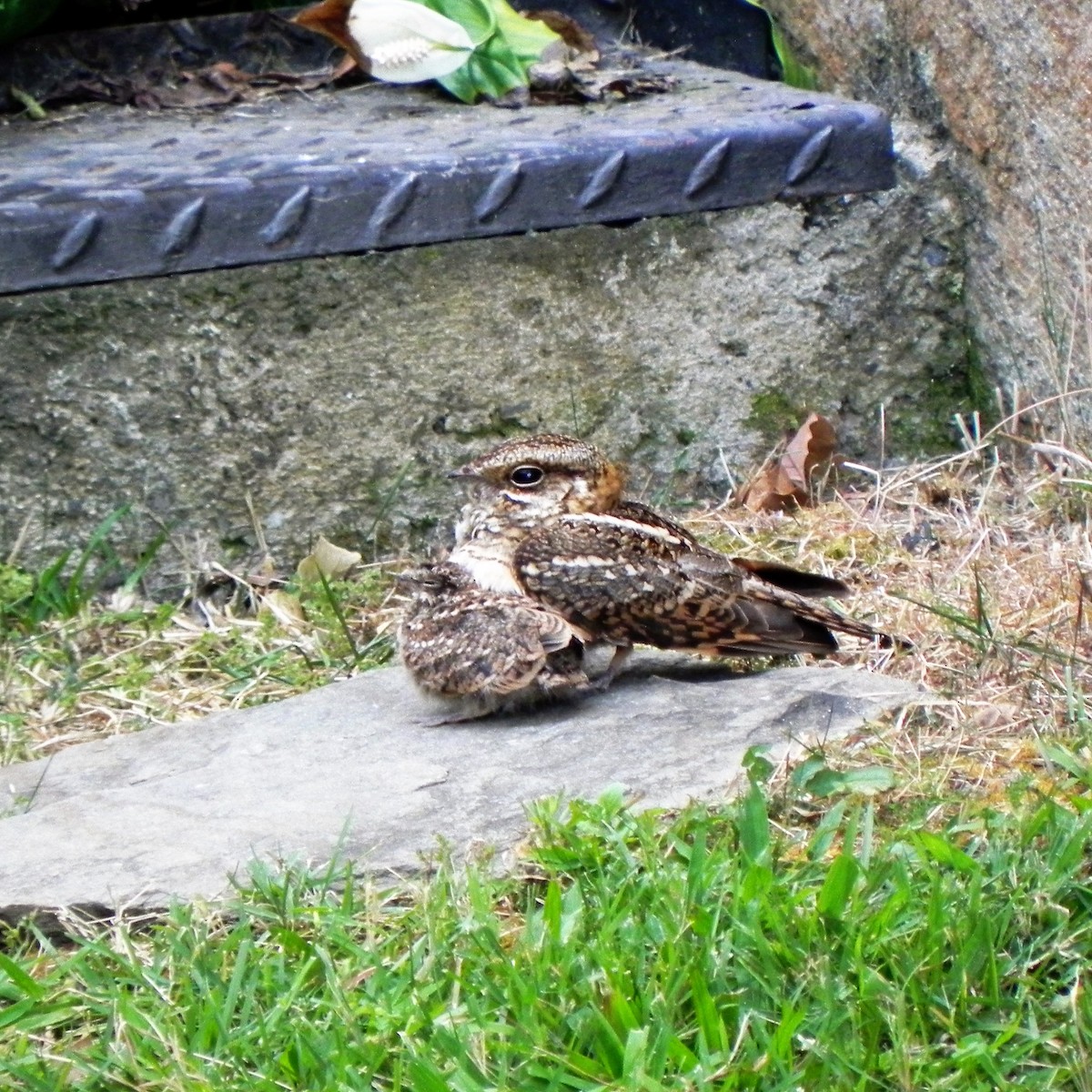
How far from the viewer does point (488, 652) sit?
373 cm

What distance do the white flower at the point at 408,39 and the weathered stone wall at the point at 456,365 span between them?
1065 mm

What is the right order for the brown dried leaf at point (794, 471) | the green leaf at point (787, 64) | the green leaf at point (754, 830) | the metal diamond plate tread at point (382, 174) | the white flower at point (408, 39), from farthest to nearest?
the green leaf at point (787, 64)
the white flower at point (408, 39)
the brown dried leaf at point (794, 471)
the metal diamond plate tread at point (382, 174)
the green leaf at point (754, 830)

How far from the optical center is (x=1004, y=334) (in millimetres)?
5176

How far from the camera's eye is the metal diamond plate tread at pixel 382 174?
462 centimetres

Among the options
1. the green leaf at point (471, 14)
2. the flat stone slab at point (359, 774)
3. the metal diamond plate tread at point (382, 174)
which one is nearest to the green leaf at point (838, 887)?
the flat stone slab at point (359, 774)

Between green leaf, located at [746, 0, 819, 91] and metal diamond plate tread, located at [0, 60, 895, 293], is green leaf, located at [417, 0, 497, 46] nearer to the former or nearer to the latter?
metal diamond plate tread, located at [0, 60, 895, 293]

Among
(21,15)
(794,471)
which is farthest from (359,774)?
(21,15)

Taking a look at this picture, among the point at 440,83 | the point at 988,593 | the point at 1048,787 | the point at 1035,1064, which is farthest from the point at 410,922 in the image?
the point at 440,83

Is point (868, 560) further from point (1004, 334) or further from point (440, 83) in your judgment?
point (440, 83)

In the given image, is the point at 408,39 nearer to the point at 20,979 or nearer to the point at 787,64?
the point at 787,64

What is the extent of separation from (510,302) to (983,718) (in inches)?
81.3

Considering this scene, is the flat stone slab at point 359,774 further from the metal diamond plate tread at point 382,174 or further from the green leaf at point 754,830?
the metal diamond plate tread at point 382,174

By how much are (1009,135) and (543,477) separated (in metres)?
1.94

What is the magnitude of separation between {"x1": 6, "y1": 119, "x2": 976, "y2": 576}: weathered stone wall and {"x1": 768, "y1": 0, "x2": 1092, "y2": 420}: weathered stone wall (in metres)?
0.13
